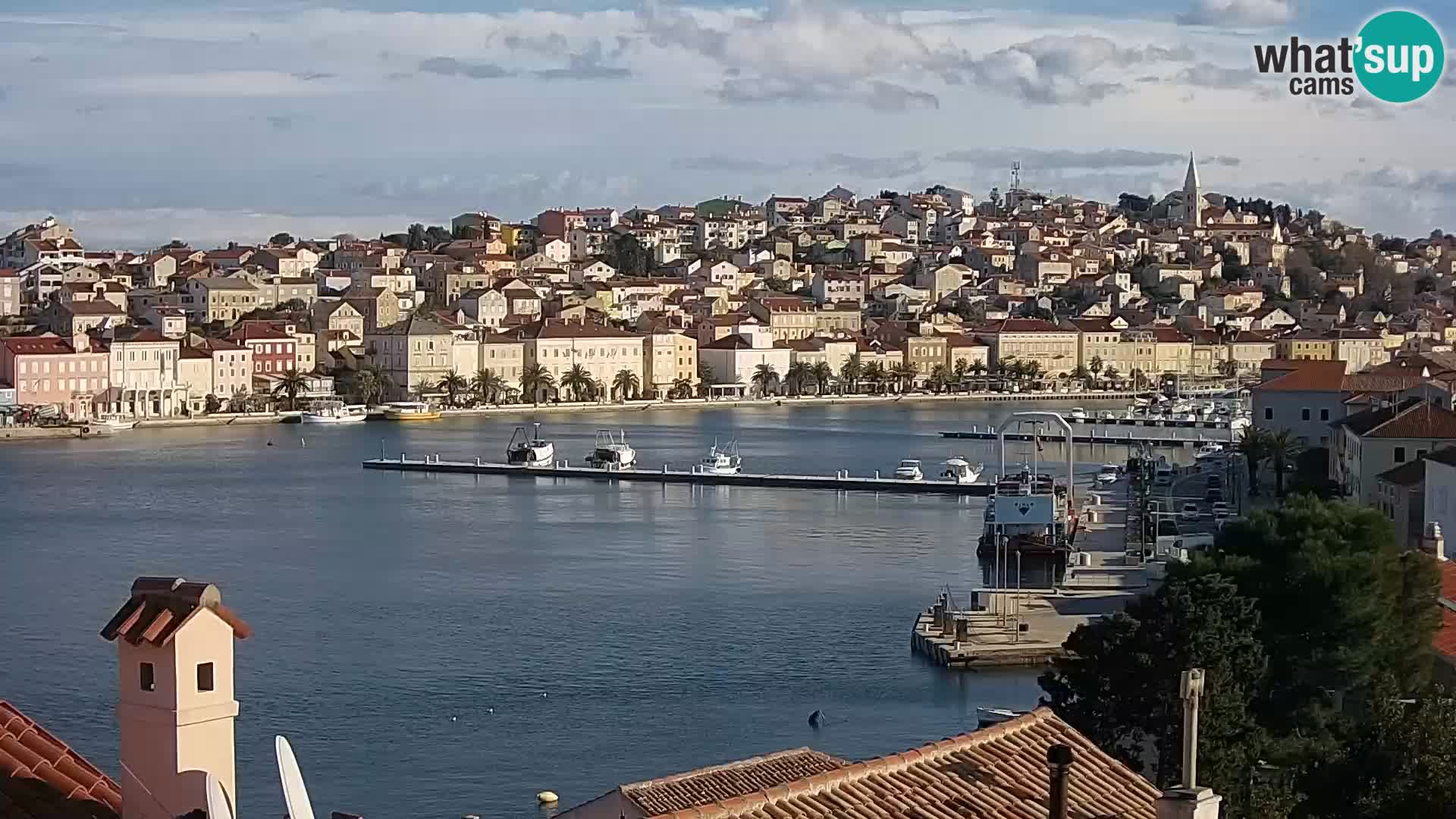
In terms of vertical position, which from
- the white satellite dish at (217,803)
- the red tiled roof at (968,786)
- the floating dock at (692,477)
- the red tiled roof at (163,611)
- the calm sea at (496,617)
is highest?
the red tiled roof at (163,611)

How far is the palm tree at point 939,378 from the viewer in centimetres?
3803

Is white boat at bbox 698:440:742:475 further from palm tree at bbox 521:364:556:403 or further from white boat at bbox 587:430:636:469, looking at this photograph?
palm tree at bbox 521:364:556:403

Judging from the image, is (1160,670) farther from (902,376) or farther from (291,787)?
(902,376)

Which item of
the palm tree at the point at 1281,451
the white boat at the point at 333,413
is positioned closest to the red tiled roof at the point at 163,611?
the palm tree at the point at 1281,451

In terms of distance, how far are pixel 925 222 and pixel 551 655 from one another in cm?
4630

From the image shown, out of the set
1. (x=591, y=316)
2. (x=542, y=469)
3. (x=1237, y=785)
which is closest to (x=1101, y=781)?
(x=1237, y=785)

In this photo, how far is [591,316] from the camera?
38.3 metres

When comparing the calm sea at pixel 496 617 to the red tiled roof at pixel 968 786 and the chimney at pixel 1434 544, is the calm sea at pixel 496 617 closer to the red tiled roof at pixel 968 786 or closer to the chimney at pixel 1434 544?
the chimney at pixel 1434 544

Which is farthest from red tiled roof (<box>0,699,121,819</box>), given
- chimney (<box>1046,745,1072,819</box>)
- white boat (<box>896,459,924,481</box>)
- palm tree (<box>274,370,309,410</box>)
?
palm tree (<box>274,370,309,410</box>)

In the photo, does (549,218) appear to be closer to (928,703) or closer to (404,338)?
(404,338)

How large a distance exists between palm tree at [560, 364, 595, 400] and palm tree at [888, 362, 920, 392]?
229 inches

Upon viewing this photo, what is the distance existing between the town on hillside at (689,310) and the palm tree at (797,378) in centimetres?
4

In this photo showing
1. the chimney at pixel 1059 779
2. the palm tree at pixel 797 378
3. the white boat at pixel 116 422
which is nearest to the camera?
the chimney at pixel 1059 779

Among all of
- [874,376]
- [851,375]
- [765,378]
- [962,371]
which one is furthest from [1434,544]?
[962,371]
